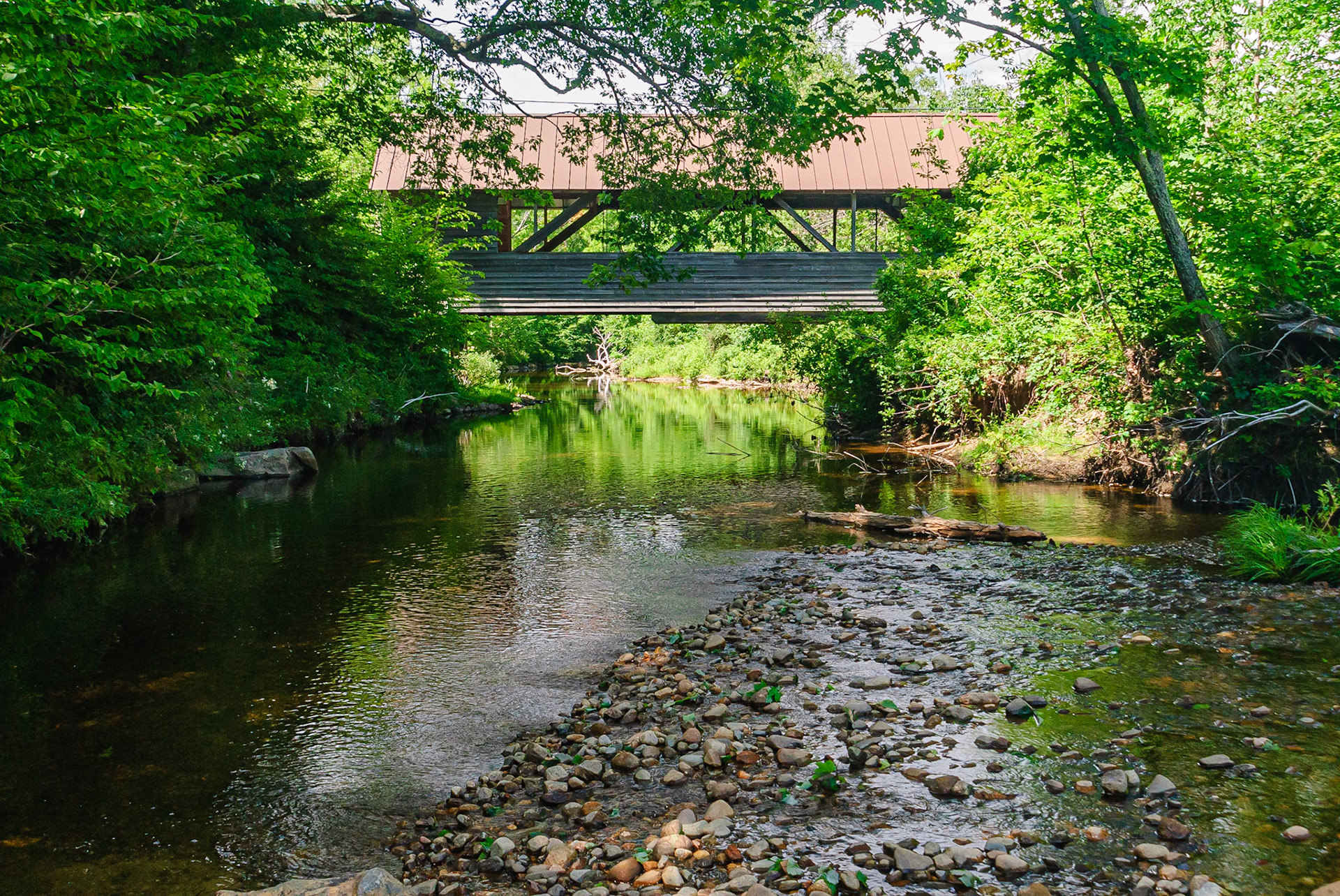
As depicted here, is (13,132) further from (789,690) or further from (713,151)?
(713,151)

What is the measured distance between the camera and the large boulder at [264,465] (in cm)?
1584

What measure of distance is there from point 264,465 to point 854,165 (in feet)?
61.9

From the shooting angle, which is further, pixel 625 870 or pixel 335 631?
pixel 335 631

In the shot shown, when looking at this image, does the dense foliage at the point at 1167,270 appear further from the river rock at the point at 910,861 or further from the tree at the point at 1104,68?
the river rock at the point at 910,861

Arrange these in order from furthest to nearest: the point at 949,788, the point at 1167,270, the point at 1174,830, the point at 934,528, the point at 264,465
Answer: the point at 264,465
the point at 1167,270
the point at 934,528
the point at 949,788
the point at 1174,830

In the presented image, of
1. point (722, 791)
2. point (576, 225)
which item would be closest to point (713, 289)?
point (576, 225)

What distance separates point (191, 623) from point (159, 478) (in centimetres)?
562

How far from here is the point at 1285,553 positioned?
820 centimetres

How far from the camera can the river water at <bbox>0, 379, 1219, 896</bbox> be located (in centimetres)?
458

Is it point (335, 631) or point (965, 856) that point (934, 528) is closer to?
point (335, 631)

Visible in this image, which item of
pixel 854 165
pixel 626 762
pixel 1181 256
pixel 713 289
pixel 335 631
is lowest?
pixel 335 631

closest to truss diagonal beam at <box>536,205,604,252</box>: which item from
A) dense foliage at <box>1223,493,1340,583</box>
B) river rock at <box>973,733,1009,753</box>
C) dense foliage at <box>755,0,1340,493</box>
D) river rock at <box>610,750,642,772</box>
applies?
dense foliage at <box>755,0,1340,493</box>

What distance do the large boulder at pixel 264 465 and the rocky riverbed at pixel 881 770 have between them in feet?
38.3

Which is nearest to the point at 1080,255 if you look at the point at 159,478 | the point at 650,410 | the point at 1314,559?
the point at 1314,559
